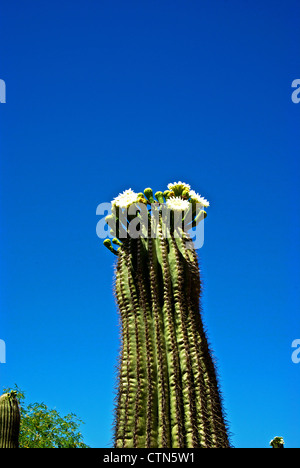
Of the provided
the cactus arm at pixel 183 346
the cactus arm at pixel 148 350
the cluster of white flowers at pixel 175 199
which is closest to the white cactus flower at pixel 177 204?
the cluster of white flowers at pixel 175 199

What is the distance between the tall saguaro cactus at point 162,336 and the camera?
3771mm

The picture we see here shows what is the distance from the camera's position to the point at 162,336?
399 cm

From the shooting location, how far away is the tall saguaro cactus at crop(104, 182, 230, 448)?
12.4 ft

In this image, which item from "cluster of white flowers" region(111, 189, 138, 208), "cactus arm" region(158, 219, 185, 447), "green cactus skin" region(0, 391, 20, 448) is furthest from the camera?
"green cactus skin" region(0, 391, 20, 448)

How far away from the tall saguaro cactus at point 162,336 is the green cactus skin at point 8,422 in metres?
1.52

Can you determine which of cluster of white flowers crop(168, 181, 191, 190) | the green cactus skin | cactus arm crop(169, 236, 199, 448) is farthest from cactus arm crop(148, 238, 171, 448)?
the green cactus skin

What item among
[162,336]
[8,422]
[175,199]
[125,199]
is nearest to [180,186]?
[175,199]

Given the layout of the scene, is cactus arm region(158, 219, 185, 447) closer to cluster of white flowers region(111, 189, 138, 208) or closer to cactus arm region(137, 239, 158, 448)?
cactus arm region(137, 239, 158, 448)

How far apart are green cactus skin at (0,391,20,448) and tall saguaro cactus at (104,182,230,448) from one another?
A: 152 centimetres
